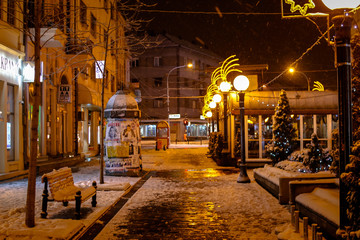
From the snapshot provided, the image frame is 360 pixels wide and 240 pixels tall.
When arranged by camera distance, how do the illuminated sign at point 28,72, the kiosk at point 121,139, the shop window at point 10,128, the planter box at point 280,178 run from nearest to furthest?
1. the planter box at point 280,178
2. the shop window at point 10,128
3. the kiosk at point 121,139
4. the illuminated sign at point 28,72

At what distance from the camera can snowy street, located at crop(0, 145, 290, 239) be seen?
6.73 m

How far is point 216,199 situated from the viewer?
1035 cm

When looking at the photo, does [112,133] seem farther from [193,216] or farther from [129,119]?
[193,216]

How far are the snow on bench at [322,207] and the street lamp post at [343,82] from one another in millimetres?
1231

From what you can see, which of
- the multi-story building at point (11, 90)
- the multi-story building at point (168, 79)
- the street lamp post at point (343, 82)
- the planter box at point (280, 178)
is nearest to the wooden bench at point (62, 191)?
the planter box at point (280, 178)

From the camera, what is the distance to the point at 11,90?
15.2 meters

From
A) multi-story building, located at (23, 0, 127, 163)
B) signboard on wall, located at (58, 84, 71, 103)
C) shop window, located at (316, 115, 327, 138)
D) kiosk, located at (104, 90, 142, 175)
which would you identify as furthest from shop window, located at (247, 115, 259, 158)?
signboard on wall, located at (58, 84, 71, 103)

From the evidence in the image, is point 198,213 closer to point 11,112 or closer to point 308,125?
point 11,112

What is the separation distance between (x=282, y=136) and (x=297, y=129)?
650 centimetres

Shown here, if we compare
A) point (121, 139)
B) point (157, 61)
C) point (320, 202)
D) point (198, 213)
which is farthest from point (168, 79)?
point (320, 202)

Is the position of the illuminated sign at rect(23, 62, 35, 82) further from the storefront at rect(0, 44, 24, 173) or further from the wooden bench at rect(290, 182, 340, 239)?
the wooden bench at rect(290, 182, 340, 239)

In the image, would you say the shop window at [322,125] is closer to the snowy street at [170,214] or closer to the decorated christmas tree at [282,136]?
the decorated christmas tree at [282,136]

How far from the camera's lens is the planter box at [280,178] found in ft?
31.3

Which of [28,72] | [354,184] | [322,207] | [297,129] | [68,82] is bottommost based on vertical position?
[322,207]
